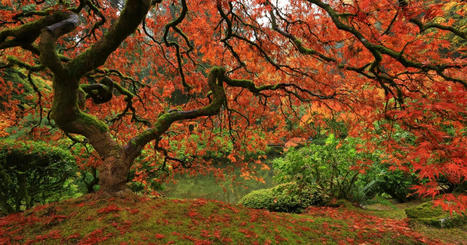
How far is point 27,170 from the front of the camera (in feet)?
13.4

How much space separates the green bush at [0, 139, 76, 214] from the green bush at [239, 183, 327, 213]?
4276 millimetres

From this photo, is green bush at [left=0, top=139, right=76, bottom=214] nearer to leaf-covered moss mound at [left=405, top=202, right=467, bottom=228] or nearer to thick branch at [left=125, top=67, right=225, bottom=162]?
thick branch at [left=125, top=67, right=225, bottom=162]

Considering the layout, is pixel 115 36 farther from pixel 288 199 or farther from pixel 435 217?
pixel 435 217

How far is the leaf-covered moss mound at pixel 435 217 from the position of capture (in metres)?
3.90

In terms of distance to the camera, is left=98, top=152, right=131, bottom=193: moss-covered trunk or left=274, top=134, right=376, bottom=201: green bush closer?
left=98, top=152, right=131, bottom=193: moss-covered trunk

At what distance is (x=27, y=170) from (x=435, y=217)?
733 centimetres

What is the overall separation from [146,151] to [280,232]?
208 inches

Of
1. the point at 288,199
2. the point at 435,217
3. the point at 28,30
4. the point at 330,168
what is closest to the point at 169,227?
the point at 28,30

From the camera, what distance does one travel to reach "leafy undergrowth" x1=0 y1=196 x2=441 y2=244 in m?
2.15

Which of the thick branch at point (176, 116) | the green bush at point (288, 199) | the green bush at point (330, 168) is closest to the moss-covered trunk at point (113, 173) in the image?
the thick branch at point (176, 116)

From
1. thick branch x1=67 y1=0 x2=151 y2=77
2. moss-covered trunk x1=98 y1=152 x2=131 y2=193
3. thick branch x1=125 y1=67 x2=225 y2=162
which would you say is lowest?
moss-covered trunk x1=98 y1=152 x2=131 y2=193

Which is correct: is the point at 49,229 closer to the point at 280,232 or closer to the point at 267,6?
the point at 280,232

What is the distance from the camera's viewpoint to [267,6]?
3.81 metres

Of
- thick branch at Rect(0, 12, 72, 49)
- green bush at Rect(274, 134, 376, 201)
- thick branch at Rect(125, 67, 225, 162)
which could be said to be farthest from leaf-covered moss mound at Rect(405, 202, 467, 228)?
thick branch at Rect(0, 12, 72, 49)
